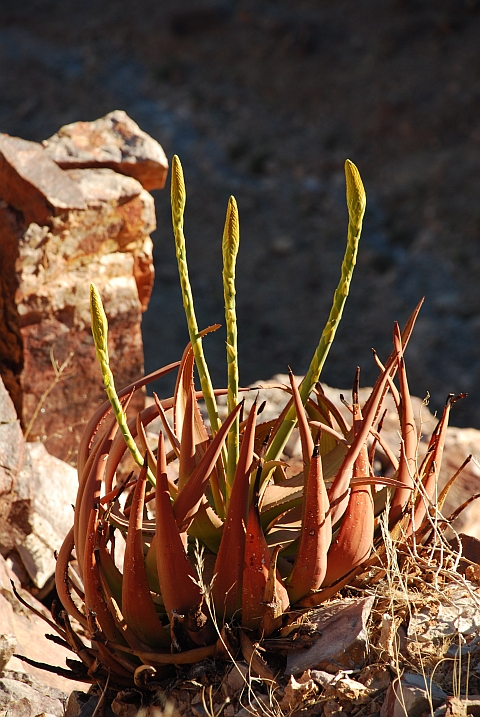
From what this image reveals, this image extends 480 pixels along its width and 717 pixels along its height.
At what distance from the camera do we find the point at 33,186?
2676mm

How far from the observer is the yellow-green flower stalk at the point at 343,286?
1221 mm

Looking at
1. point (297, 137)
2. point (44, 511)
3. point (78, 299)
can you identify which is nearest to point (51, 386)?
point (78, 299)

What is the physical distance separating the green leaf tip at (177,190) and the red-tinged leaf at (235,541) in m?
0.38

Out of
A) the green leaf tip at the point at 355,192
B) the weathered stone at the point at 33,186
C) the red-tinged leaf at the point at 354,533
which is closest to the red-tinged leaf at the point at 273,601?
the red-tinged leaf at the point at 354,533

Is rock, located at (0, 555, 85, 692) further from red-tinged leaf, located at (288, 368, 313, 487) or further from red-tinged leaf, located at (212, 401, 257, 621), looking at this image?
red-tinged leaf, located at (288, 368, 313, 487)

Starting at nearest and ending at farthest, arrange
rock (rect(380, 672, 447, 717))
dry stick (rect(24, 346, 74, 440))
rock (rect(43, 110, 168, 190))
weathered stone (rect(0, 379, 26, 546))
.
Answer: rock (rect(380, 672, 447, 717)) → weathered stone (rect(0, 379, 26, 546)) → dry stick (rect(24, 346, 74, 440)) → rock (rect(43, 110, 168, 190))

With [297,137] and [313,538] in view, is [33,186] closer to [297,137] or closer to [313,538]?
[313,538]

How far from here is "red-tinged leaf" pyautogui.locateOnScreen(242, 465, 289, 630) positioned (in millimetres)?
1226

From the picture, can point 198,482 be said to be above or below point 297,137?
above

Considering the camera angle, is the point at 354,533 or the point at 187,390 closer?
the point at 354,533

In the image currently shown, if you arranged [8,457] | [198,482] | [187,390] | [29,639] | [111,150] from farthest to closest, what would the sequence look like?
[111,150]
[8,457]
[29,639]
[187,390]
[198,482]

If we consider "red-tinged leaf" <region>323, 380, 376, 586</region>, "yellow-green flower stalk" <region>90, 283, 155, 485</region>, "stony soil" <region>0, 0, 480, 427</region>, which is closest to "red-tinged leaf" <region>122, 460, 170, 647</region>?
"yellow-green flower stalk" <region>90, 283, 155, 485</region>

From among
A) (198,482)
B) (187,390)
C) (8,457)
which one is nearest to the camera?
(198,482)

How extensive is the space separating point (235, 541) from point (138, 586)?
19 cm
